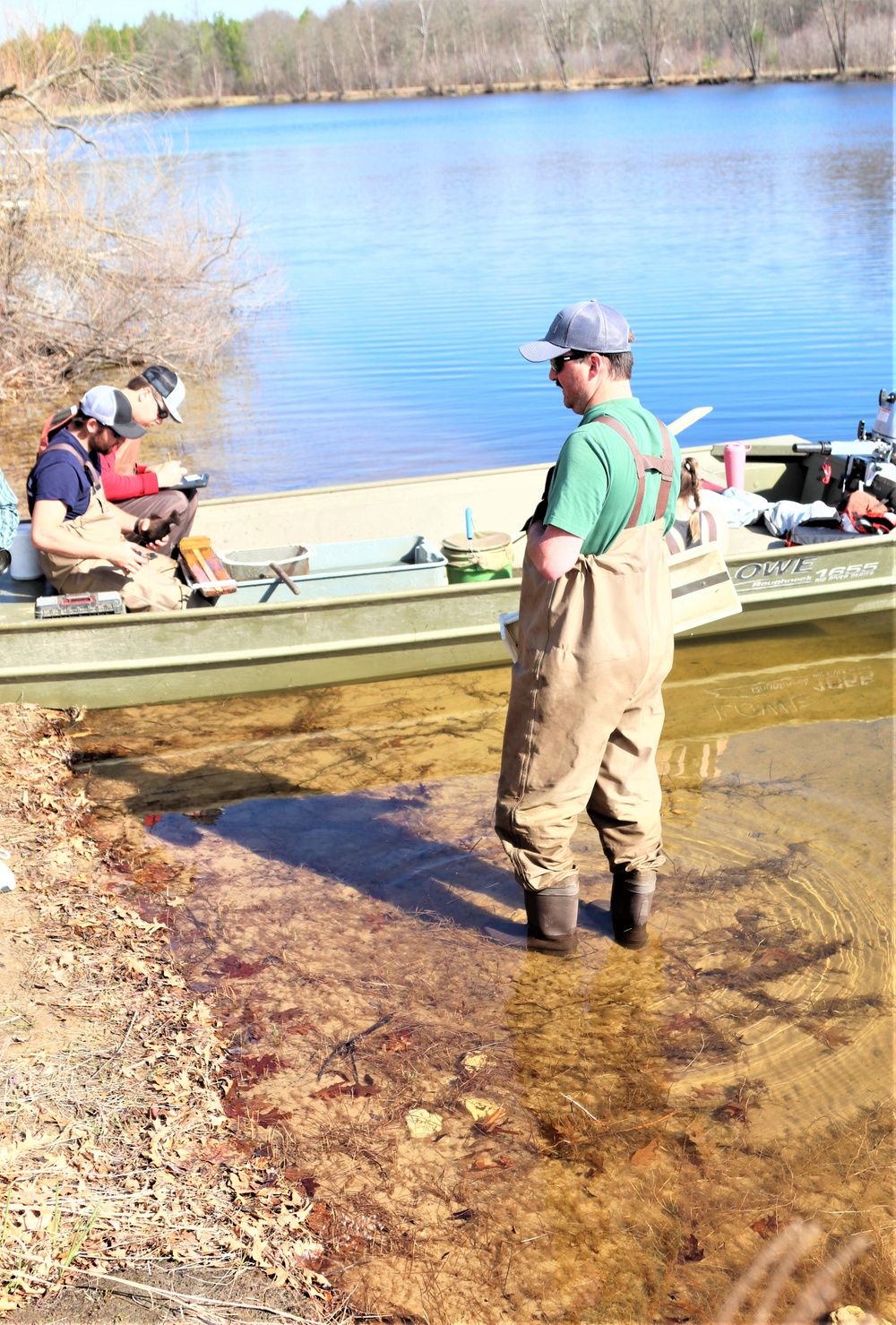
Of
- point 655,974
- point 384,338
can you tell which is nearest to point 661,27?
point 384,338

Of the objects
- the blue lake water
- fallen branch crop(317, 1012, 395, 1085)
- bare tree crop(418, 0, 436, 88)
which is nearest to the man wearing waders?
fallen branch crop(317, 1012, 395, 1085)

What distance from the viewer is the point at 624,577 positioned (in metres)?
3.84

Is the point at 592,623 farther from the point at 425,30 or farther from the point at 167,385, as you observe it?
the point at 425,30

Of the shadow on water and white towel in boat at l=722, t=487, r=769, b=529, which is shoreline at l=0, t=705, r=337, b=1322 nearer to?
the shadow on water

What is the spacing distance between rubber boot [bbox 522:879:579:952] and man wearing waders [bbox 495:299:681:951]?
94 millimetres

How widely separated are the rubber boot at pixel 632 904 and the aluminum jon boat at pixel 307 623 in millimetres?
2953

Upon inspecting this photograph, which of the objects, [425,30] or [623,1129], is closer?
[623,1129]

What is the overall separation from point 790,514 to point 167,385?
4.32 m

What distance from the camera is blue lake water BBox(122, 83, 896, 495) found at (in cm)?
1473

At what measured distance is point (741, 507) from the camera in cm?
866

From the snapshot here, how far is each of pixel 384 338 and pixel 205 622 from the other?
13.3 metres

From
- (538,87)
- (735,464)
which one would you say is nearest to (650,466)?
(735,464)

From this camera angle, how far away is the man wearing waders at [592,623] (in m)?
3.67

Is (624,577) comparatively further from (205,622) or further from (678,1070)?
(205,622)
